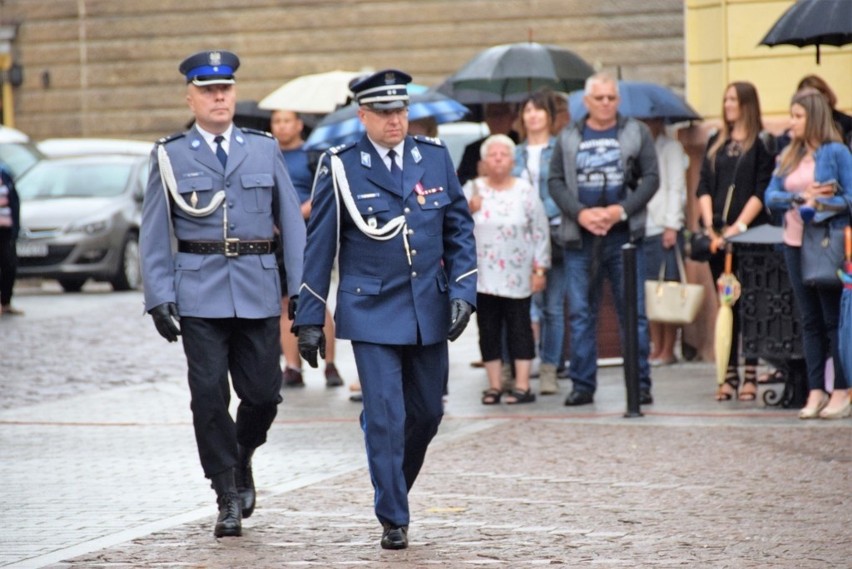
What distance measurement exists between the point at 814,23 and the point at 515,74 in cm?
339

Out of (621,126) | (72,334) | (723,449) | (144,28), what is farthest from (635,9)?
(723,449)

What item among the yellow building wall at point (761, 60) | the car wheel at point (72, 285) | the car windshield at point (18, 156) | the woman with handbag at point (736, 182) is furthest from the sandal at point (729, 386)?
the car windshield at point (18, 156)

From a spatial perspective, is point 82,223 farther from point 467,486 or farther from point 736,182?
point 467,486

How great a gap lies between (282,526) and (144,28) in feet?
89.2

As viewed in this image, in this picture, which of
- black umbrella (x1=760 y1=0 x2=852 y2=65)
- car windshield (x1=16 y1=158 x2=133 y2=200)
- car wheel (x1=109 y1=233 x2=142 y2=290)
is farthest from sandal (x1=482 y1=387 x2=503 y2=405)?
car windshield (x1=16 y1=158 x2=133 y2=200)

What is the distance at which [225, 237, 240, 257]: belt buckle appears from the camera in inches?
300

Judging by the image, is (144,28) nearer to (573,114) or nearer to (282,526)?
(573,114)

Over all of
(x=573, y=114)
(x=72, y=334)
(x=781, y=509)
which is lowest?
(x=72, y=334)

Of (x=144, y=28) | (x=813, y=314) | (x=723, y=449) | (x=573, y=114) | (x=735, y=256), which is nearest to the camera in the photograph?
(x=723, y=449)

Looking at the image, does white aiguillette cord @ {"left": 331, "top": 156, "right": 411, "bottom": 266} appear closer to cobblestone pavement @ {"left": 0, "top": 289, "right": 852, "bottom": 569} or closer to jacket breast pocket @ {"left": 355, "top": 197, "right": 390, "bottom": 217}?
jacket breast pocket @ {"left": 355, "top": 197, "right": 390, "bottom": 217}

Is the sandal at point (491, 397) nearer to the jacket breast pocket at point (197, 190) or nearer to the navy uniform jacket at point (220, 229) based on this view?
the navy uniform jacket at point (220, 229)

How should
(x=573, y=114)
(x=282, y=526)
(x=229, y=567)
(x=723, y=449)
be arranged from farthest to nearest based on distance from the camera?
(x=573, y=114)
(x=723, y=449)
(x=282, y=526)
(x=229, y=567)

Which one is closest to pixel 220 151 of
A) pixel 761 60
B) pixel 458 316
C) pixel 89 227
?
pixel 458 316

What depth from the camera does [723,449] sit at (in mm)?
9531
